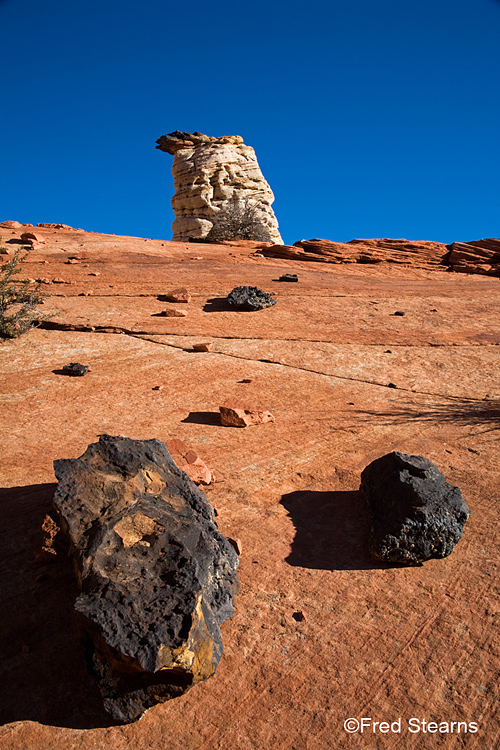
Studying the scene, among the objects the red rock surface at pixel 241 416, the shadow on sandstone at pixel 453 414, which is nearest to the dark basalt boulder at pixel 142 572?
the red rock surface at pixel 241 416

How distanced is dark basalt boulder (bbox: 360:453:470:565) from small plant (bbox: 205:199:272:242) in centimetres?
1849

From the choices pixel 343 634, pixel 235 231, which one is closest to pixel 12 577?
pixel 343 634

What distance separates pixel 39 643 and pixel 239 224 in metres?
21.0

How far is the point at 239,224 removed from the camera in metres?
21.9

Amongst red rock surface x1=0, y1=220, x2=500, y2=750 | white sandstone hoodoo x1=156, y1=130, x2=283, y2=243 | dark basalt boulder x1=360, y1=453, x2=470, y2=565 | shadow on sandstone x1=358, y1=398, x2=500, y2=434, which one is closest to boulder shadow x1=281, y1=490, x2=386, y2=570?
red rock surface x1=0, y1=220, x2=500, y2=750

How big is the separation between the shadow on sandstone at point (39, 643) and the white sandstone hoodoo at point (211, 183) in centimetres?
2291

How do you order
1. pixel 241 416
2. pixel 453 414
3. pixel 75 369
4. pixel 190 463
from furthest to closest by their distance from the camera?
pixel 75 369, pixel 453 414, pixel 241 416, pixel 190 463

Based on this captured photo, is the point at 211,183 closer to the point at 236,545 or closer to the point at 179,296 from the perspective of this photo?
the point at 179,296

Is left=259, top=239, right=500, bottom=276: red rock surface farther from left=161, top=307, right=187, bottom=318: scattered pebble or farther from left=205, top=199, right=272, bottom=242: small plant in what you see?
left=161, top=307, right=187, bottom=318: scattered pebble

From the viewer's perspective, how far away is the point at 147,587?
2.08 m

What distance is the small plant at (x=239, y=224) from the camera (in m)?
21.3

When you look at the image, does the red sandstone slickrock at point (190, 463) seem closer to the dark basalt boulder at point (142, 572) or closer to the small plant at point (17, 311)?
the dark basalt boulder at point (142, 572)

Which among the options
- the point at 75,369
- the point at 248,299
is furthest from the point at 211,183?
the point at 75,369

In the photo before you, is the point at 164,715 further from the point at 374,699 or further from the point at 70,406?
the point at 70,406
